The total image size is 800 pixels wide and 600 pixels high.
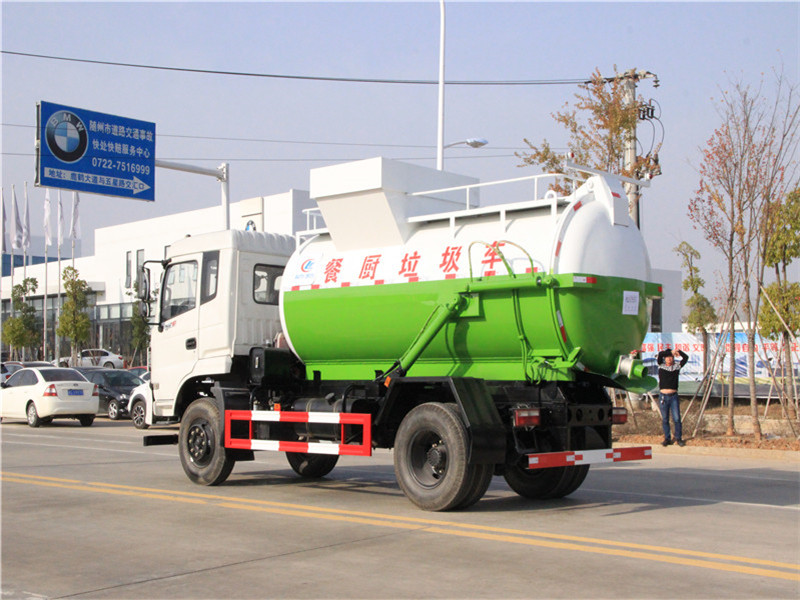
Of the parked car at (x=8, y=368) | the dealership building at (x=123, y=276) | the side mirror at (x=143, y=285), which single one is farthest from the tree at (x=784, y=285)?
the dealership building at (x=123, y=276)

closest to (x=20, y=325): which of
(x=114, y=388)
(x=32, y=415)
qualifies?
(x=114, y=388)

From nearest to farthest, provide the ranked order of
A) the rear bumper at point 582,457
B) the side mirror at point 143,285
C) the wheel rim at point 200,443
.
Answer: the rear bumper at point 582,457 < the wheel rim at point 200,443 < the side mirror at point 143,285

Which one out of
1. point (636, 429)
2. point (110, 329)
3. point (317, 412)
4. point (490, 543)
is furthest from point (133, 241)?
point (490, 543)

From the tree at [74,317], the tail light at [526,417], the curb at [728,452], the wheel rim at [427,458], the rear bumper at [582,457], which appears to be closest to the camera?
the rear bumper at [582,457]

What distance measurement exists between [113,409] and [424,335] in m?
19.7

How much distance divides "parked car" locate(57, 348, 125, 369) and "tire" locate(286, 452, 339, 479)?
41.7 meters

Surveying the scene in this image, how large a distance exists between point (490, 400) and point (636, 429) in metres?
10.6

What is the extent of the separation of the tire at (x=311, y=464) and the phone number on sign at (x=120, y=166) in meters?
11.5

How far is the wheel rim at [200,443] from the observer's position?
11938 mm

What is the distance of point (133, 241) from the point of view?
2389 inches

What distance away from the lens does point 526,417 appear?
9.22m

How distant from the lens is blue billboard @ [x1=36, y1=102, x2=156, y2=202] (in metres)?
20.5

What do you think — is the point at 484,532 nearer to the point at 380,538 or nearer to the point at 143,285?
the point at 380,538

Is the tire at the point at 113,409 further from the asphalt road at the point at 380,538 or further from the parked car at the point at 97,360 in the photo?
the parked car at the point at 97,360
